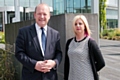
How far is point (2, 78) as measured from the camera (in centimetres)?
583

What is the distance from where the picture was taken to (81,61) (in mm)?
2873

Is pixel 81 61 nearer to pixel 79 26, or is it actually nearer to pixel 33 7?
pixel 79 26

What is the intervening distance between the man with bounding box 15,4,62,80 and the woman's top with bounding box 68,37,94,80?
21 centimetres

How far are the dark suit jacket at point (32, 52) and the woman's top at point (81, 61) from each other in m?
0.22

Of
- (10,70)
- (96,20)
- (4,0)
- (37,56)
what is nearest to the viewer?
(37,56)

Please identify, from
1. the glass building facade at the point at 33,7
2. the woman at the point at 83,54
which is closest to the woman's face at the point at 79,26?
the woman at the point at 83,54

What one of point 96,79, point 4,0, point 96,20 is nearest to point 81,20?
point 96,79

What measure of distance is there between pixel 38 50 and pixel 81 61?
1.86 feet

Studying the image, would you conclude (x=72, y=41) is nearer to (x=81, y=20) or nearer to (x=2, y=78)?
(x=81, y=20)

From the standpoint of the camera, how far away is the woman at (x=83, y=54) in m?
2.86

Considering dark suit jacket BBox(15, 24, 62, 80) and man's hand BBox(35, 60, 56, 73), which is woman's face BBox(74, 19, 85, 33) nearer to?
dark suit jacket BBox(15, 24, 62, 80)

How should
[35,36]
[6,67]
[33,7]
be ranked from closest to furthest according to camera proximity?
[35,36] < [6,67] < [33,7]

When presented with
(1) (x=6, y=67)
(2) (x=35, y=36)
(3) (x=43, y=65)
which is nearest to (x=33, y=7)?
(1) (x=6, y=67)

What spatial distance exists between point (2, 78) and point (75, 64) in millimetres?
3441
